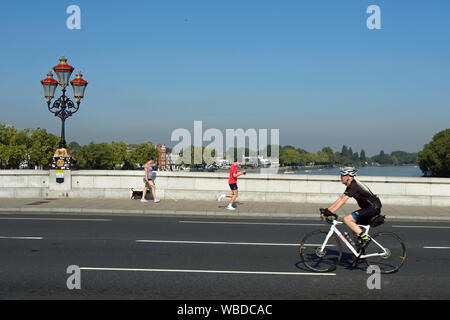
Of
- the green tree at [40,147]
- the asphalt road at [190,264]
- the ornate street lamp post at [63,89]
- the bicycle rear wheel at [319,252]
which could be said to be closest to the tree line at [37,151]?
the green tree at [40,147]

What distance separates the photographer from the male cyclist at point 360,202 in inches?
295

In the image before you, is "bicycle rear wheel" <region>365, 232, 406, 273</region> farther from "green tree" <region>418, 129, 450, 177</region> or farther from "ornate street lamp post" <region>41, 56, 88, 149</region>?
"green tree" <region>418, 129, 450, 177</region>

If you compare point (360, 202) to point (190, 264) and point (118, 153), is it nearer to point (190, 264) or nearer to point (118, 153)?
point (190, 264)

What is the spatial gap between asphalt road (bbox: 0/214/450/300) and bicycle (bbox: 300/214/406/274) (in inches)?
7.4

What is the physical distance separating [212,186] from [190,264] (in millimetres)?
11529

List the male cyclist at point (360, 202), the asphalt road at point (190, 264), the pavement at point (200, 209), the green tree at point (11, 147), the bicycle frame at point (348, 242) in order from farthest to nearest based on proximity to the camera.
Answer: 1. the green tree at point (11, 147)
2. the pavement at point (200, 209)
3. the bicycle frame at point (348, 242)
4. the male cyclist at point (360, 202)
5. the asphalt road at point (190, 264)

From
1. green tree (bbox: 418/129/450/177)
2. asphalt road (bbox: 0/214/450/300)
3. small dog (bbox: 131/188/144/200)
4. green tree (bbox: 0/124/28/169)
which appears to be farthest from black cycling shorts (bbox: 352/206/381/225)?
green tree (bbox: 418/129/450/177)

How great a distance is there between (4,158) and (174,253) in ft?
331

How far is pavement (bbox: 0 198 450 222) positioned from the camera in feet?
51.1

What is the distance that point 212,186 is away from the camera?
1953 cm

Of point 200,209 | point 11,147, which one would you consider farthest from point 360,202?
point 11,147

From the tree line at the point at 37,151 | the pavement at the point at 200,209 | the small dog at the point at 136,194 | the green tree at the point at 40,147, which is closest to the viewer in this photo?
the pavement at the point at 200,209

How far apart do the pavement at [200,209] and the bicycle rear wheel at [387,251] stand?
7.43 m

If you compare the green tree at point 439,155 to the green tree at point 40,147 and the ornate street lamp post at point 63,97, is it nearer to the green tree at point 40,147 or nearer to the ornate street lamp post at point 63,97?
the green tree at point 40,147
